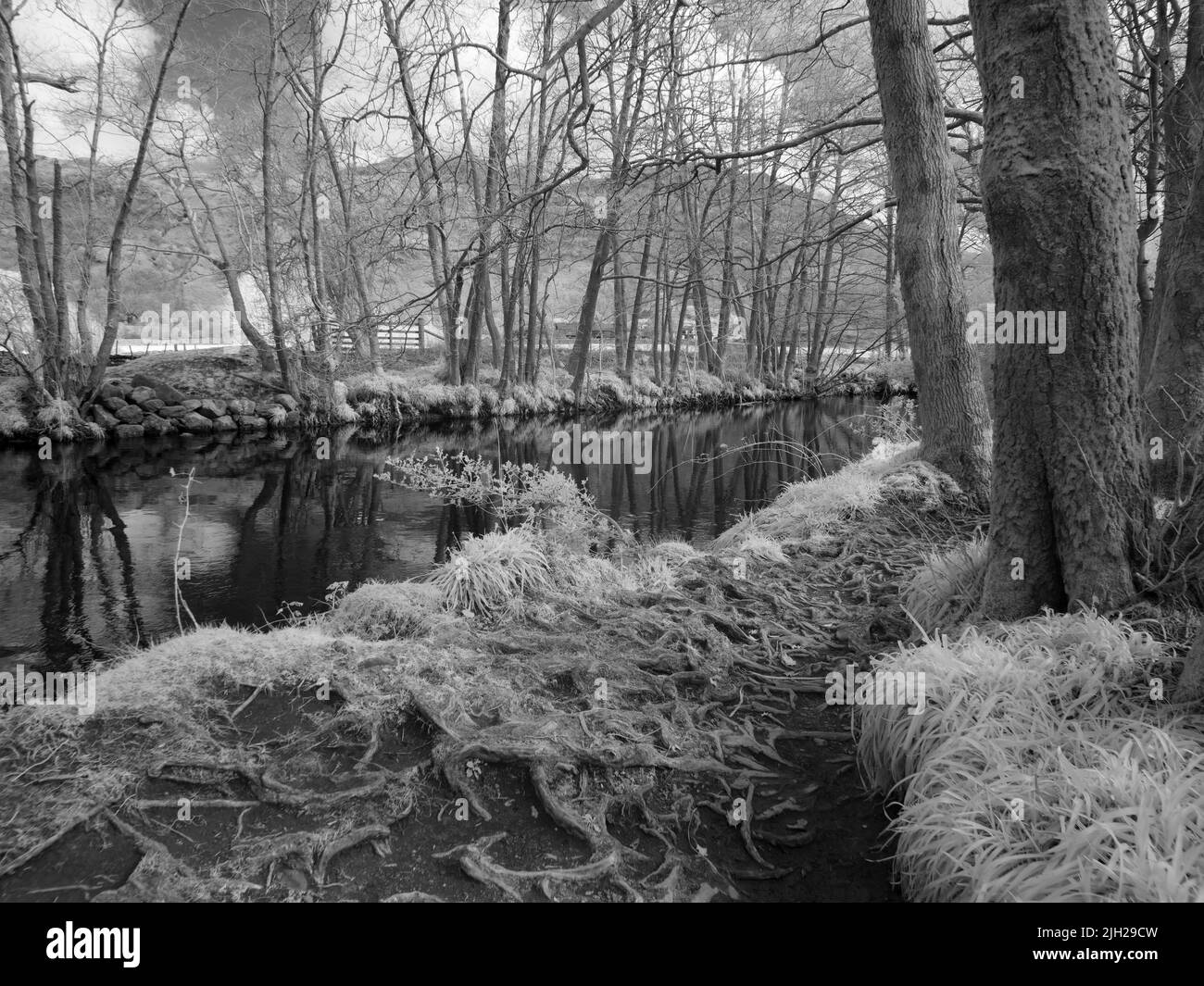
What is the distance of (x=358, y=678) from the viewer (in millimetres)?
3916

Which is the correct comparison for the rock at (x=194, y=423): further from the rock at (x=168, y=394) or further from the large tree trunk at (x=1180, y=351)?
the large tree trunk at (x=1180, y=351)

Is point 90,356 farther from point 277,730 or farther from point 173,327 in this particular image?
point 173,327

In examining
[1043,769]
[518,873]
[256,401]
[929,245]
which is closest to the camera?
[1043,769]

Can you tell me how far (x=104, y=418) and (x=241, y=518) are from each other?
8.24m

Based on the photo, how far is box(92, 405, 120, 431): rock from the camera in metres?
15.3

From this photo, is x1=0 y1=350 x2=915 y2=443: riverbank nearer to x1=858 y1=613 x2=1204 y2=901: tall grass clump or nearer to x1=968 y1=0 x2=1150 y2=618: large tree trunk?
x1=968 y1=0 x2=1150 y2=618: large tree trunk

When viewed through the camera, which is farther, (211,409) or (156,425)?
(211,409)

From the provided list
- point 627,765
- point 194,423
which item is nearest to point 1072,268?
point 627,765

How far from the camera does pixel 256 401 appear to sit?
18.0m

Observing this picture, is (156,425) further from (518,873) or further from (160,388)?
(518,873)

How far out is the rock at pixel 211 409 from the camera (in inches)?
668
